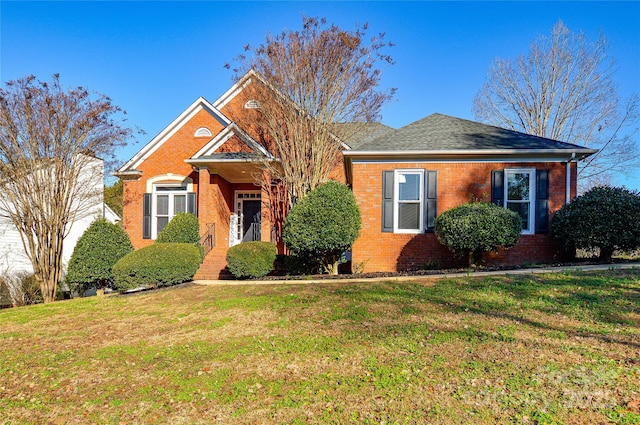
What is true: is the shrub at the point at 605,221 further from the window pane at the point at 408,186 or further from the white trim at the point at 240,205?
the white trim at the point at 240,205

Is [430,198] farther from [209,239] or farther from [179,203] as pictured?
[179,203]

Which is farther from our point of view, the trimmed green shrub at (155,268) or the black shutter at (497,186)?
the black shutter at (497,186)

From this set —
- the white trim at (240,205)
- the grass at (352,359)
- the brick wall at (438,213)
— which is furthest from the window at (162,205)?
the grass at (352,359)

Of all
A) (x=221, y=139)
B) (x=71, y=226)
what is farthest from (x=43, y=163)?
(x=221, y=139)

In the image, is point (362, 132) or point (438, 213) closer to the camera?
point (438, 213)

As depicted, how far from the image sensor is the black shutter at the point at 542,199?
10727mm

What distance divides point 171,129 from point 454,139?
1048cm

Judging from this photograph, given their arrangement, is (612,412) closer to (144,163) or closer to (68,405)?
(68,405)

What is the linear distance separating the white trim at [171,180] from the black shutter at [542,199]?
11796mm

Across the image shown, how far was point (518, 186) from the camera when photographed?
35.9ft

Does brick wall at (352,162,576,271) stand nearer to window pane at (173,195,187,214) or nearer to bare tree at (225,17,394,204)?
bare tree at (225,17,394,204)

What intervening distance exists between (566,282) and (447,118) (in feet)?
27.3

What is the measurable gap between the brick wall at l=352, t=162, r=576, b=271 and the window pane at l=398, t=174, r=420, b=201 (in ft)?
1.01

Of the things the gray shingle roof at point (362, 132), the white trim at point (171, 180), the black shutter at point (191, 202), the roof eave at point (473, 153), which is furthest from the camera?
the white trim at point (171, 180)
